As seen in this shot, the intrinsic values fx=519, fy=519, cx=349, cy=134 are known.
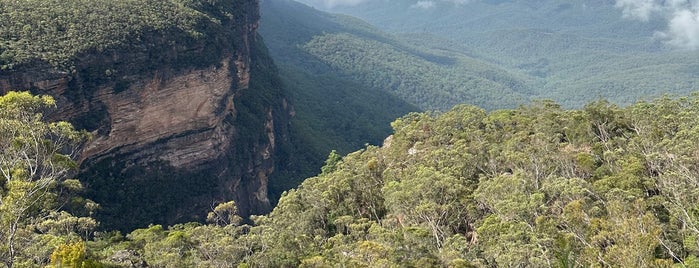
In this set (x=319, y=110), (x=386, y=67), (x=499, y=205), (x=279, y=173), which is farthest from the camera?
(x=386, y=67)

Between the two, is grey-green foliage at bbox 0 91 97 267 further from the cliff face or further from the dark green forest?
the cliff face

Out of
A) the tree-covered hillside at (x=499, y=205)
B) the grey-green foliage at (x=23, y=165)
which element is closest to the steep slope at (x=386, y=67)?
the tree-covered hillside at (x=499, y=205)

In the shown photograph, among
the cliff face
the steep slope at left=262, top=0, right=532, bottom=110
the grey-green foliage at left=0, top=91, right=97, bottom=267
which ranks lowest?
the steep slope at left=262, top=0, right=532, bottom=110

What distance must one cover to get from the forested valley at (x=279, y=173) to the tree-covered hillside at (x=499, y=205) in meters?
0.10

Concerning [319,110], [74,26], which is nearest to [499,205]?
[74,26]

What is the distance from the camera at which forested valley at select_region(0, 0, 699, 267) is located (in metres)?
16.6

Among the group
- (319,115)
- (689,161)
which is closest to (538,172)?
(689,161)

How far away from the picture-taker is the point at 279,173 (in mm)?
63281

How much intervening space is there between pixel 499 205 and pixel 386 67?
134 meters

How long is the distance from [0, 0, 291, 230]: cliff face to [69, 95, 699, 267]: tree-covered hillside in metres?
10.7

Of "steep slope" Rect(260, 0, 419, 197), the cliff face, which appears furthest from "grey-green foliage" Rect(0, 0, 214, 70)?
"steep slope" Rect(260, 0, 419, 197)

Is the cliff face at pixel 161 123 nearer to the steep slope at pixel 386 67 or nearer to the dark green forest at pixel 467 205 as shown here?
the dark green forest at pixel 467 205

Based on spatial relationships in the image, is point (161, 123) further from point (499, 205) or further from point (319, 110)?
point (319, 110)

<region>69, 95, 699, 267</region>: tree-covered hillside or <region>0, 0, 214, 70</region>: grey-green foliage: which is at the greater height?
<region>0, 0, 214, 70</region>: grey-green foliage
